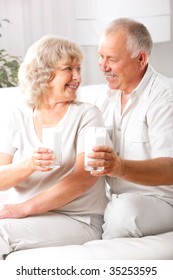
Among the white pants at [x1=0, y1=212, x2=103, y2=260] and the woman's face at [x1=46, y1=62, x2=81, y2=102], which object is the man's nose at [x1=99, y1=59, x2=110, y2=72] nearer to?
the woman's face at [x1=46, y1=62, x2=81, y2=102]

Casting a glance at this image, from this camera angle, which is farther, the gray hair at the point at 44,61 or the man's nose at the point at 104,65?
the man's nose at the point at 104,65

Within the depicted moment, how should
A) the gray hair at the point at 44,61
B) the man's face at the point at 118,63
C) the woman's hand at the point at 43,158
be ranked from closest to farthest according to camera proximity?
A: the woman's hand at the point at 43,158
the gray hair at the point at 44,61
the man's face at the point at 118,63

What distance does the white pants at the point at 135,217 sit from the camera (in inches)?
87.7

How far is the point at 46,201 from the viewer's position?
221cm

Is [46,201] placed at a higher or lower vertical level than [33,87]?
lower

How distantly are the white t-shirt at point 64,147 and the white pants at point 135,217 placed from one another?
8cm

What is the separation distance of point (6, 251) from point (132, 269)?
404mm

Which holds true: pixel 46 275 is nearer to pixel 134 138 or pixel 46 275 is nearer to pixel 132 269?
pixel 132 269

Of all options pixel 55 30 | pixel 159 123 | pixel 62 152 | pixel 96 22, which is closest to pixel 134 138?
pixel 159 123

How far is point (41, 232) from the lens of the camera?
219cm

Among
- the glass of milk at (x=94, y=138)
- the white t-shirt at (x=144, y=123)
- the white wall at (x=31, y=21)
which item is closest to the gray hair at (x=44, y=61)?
the white t-shirt at (x=144, y=123)

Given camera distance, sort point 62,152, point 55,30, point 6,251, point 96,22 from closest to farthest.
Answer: point 6,251 < point 62,152 < point 96,22 < point 55,30

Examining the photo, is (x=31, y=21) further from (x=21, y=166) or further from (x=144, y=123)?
(x=21, y=166)

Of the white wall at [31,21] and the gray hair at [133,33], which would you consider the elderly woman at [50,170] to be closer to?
the gray hair at [133,33]
